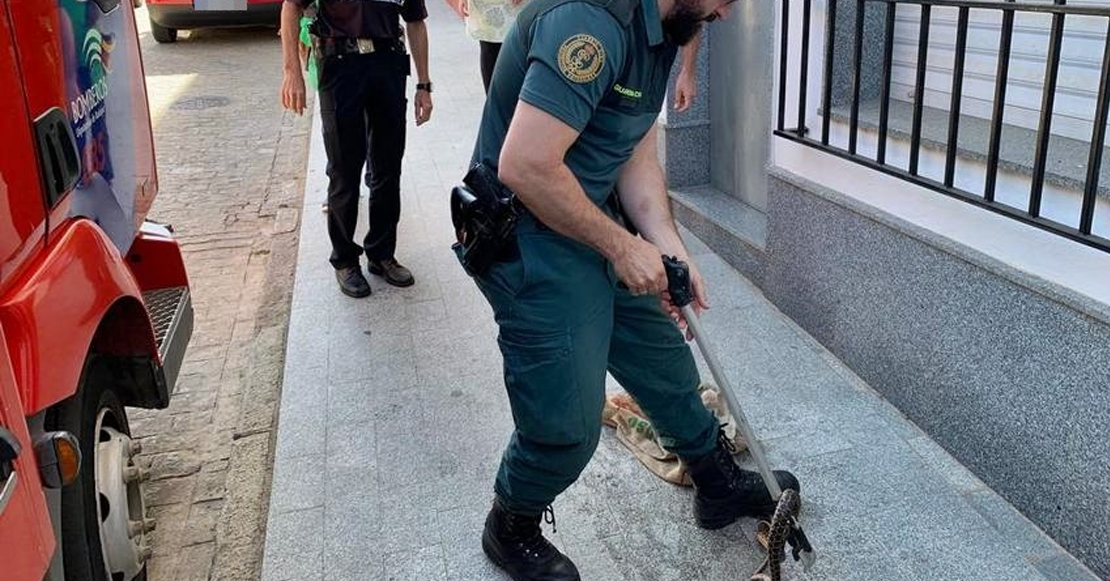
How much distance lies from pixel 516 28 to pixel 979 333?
67.2 inches

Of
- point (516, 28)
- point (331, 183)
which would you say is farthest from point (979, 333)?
point (331, 183)

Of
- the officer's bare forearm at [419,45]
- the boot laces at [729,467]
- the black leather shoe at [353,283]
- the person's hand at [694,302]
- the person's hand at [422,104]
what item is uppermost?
the officer's bare forearm at [419,45]

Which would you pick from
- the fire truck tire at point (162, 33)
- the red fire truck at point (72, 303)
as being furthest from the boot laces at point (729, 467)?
the fire truck tire at point (162, 33)

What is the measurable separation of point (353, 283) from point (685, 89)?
1.88m

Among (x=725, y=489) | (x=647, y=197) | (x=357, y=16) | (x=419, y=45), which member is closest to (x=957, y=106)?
(x=647, y=197)

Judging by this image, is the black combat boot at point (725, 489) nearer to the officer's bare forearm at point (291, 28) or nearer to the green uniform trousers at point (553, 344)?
the green uniform trousers at point (553, 344)

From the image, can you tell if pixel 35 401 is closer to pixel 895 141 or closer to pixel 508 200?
pixel 508 200

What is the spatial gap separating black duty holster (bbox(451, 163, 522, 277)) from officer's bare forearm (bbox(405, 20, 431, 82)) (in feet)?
8.80

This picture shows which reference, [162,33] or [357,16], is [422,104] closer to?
[357,16]

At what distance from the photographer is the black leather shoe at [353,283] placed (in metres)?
4.75

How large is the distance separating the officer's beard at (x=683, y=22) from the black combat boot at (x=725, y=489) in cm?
119

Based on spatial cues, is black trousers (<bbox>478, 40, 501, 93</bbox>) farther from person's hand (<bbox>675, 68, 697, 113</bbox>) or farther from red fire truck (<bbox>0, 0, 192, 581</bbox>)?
red fire truck (<bbox>0, 0, 192, 581</bbox>)

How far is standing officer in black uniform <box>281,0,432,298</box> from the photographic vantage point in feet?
14.1

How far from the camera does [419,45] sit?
4887mm
